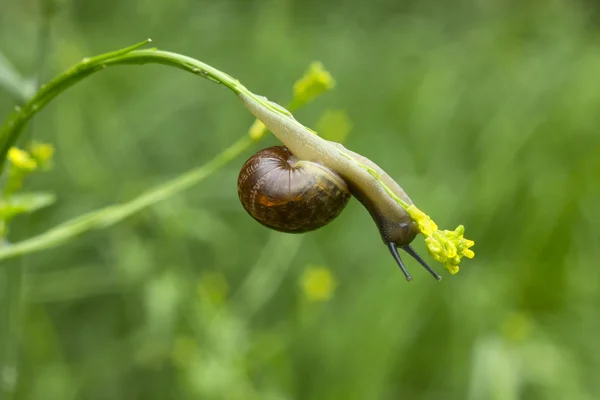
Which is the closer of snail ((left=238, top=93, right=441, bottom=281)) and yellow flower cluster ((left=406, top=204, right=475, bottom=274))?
yellow flower cluster ((left=406, top=204, right=475, bottom=274))

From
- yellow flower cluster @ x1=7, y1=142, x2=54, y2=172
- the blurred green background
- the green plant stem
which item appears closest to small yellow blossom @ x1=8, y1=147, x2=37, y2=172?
yellow flower cluster @ x1=7, y1=142, x2=54, y2=172

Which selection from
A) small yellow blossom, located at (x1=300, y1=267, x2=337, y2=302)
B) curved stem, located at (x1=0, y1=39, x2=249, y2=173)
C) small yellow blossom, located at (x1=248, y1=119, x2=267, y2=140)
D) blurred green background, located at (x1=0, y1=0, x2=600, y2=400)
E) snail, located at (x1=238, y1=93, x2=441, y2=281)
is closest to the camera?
curved stem, located at (x1=0, y1=39, x2=249, y2=173)

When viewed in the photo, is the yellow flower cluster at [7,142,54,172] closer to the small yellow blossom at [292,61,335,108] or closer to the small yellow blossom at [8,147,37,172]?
the small yellow blossom at [8,147,37,172]

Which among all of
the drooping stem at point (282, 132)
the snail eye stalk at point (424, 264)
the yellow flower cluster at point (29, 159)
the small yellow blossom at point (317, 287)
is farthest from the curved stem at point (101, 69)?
the small yellow blossom at point (317, 287)

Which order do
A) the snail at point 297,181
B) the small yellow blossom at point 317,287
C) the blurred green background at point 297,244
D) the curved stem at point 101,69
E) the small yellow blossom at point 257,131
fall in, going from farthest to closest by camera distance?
the blurred green background at point 297,244 → the small yellow blossom at point 317,287 → the small yellow blossom at point 257,131 → the snail at point 297,181 → the curved stem at point 101,69

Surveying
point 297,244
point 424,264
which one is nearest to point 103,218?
point 424,264

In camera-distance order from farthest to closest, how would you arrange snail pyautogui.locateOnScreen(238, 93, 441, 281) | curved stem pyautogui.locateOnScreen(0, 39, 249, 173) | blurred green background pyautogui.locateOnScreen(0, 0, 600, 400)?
blurred green background pyautogui.locateOnScreen(0, 0, 600, 400) < snail pyautogui.locateOnScreen(238, 93, 441, 281) < curved stem pyautogui.locateOnScreen(0, 39, 249, 173)

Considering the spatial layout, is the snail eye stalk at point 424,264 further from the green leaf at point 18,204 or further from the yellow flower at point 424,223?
the green leaf at point 18,204
